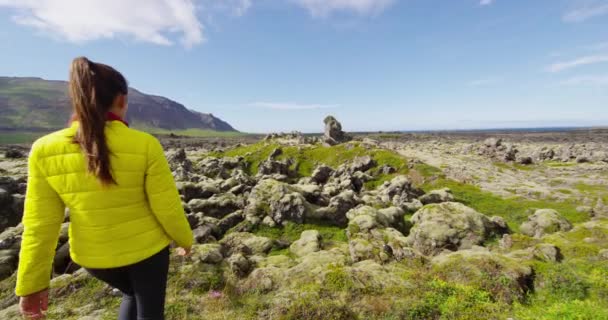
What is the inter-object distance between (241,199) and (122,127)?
31.0m

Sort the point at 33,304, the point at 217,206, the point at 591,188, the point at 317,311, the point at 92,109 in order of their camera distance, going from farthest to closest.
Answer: the point at 591,188 < the point at 217,206 < the point at 317,311 < the point at 33,304 < the point at 92,109

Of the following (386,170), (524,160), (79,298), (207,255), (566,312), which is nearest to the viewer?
(566,312)

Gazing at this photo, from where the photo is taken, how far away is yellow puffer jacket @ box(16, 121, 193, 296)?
12.9 ft

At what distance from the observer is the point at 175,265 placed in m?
12.7

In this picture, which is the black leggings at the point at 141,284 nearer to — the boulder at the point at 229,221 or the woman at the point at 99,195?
the woman at the point at 99,195

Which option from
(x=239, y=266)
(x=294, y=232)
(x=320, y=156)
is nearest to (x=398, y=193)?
(x=294, y=232)

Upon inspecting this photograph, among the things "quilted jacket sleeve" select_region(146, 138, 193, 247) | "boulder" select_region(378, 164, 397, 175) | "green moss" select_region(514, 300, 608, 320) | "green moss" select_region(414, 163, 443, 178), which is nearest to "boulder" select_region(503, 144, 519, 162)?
"green moss" select_region(414, 163, 443, 178)

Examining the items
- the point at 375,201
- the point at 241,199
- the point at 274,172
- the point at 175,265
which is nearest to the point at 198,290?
the point at 175,265

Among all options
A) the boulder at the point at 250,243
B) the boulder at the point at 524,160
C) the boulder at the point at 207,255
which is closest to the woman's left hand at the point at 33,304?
the boulder at the point at 207,255

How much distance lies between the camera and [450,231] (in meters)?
23.7

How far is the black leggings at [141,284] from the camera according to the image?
4.48 meters

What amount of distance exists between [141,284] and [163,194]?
1549 millimetres

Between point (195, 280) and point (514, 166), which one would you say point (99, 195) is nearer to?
point (195, 280)

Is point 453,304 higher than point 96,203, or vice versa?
point 96,203
